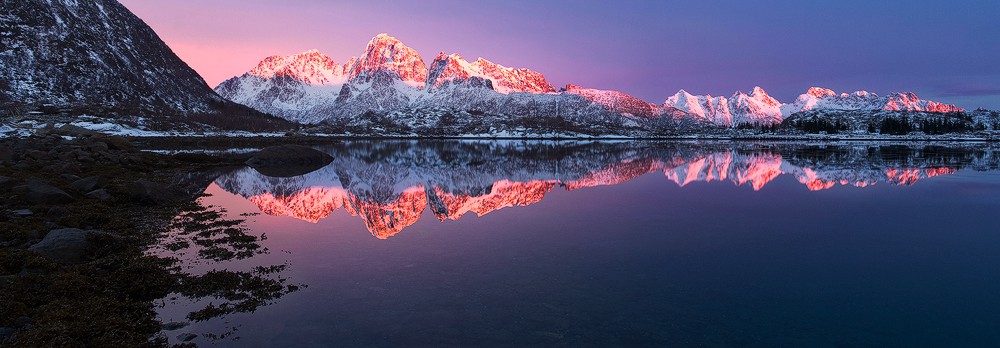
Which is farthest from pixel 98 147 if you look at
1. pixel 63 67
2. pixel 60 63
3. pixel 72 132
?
pixel 60 63

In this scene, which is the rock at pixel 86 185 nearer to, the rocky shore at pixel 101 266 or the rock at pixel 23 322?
the rocky shore at pixel 101 266

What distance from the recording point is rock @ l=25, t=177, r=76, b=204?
17.6 meters

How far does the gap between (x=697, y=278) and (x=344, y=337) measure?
7884 millimetres

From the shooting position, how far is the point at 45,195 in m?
17.6

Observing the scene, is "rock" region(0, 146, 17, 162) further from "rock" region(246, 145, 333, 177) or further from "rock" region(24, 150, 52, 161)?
"rock" region(246, 145, 333, 177)

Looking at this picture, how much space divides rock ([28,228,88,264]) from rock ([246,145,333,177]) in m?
28.3

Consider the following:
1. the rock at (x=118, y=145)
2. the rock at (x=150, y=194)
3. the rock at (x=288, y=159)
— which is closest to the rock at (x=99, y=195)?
the rock at (x=150, y=194)

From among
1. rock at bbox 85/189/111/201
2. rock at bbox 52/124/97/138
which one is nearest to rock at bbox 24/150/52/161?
rock at bbox 85/189/111/201

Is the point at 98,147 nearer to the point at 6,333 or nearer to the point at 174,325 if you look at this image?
the point at 6,333

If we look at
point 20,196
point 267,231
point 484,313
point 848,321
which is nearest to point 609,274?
point 484,313

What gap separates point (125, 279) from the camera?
34.2 feet

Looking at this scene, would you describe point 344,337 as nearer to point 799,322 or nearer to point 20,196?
point 799,322

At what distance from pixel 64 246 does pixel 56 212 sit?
6.06 m

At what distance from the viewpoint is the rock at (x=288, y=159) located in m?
42.1
